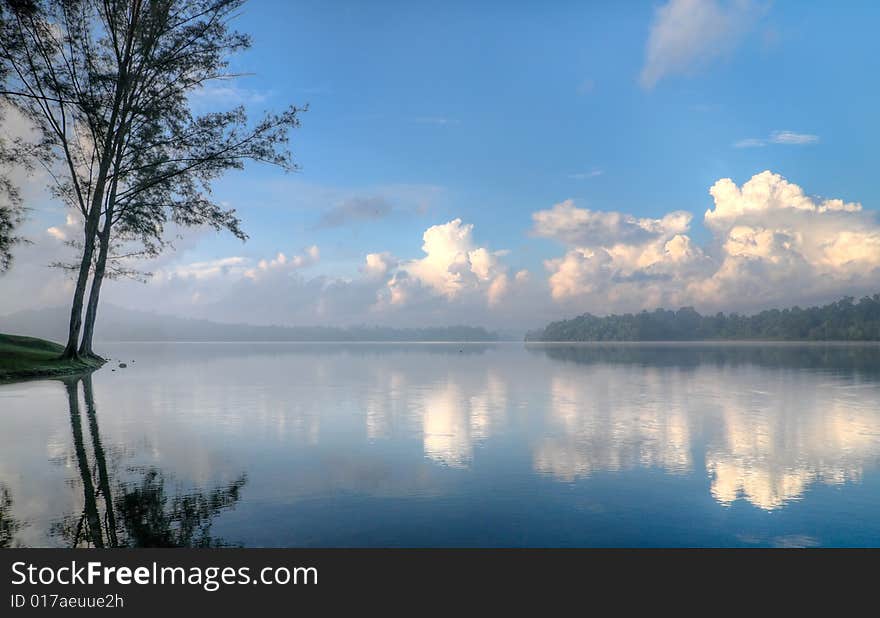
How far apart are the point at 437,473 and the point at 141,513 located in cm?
518

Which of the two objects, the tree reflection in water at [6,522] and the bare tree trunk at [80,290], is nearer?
the tree reflection in water at [6,522]

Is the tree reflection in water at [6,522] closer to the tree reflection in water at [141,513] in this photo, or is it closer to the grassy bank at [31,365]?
the tree reflection in water at [141,513]

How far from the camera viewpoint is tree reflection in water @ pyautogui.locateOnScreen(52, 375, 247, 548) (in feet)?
25.2

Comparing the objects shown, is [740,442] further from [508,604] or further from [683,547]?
[508,604]

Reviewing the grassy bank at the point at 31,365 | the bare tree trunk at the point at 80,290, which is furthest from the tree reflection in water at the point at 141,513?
the bare tree trunk at the point at 80,290

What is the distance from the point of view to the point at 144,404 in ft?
74.7

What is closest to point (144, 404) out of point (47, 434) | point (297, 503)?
point (47, 434)

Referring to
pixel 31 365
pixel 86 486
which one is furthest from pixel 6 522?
pixel 31 365

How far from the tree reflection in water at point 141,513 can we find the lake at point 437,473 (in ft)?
0.14

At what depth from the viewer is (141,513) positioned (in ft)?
28.8

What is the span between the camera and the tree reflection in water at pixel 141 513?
767 centimetres

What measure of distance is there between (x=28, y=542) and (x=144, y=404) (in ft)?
53.8

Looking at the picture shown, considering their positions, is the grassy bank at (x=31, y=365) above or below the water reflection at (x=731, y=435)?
above

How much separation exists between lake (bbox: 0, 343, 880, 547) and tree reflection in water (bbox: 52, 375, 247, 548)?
4cm
